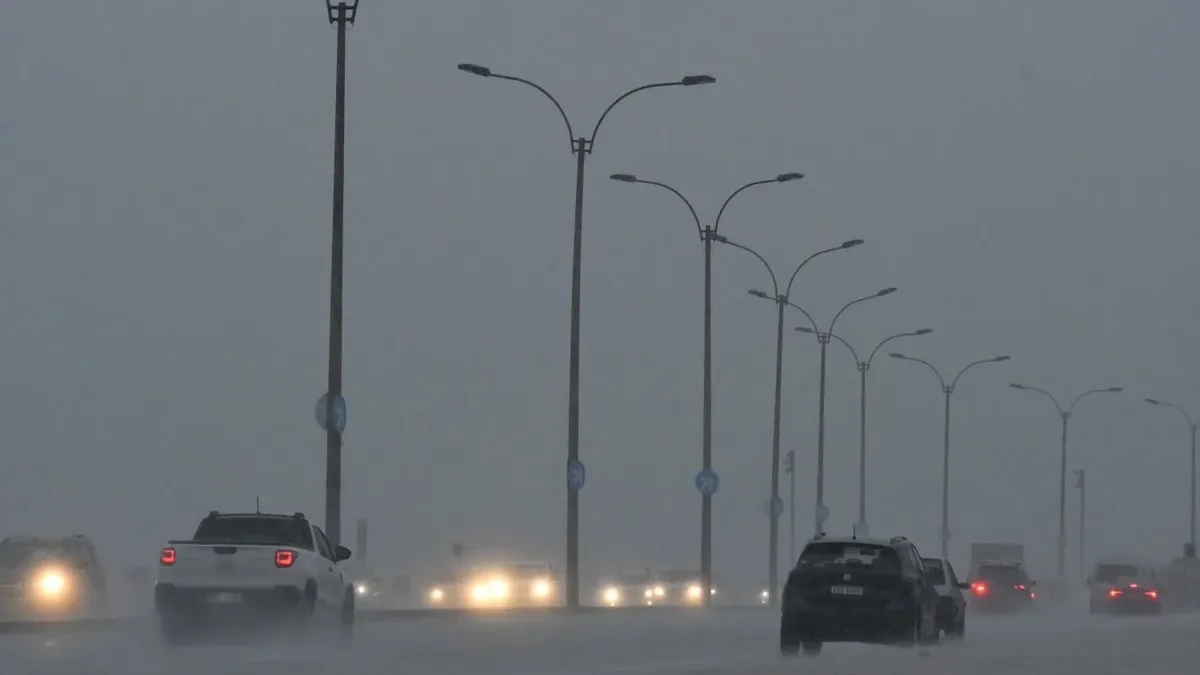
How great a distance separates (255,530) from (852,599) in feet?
25.3

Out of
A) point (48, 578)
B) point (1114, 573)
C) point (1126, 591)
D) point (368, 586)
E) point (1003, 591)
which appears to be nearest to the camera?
point (48, 578)

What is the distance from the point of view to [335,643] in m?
27.0

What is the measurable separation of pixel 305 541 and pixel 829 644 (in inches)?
357

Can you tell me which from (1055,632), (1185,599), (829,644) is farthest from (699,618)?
(1185,599)

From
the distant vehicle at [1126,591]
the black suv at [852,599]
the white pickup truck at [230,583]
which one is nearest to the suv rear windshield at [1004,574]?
the distant vehicle at [1126,591]

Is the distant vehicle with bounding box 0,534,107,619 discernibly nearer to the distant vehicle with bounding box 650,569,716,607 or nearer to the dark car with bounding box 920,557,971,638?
the dark car with bounding box 920,557,971,638

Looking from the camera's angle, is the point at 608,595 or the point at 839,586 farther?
the point at 608,595

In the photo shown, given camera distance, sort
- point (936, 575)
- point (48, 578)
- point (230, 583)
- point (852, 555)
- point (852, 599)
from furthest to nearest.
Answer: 1. point (48, 578)
2. point (936, 575)
3. point (852, 555)
4. point (852, 599)
5. point (230, 583)

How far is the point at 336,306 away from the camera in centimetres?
3853

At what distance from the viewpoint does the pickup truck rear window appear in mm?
27105

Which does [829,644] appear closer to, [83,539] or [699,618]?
[699,618]

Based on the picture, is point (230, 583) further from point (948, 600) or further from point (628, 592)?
point (628, 592)

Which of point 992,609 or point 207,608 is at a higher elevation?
point 207,608

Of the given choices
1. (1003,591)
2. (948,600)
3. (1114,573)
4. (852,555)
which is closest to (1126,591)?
(1114,573)
